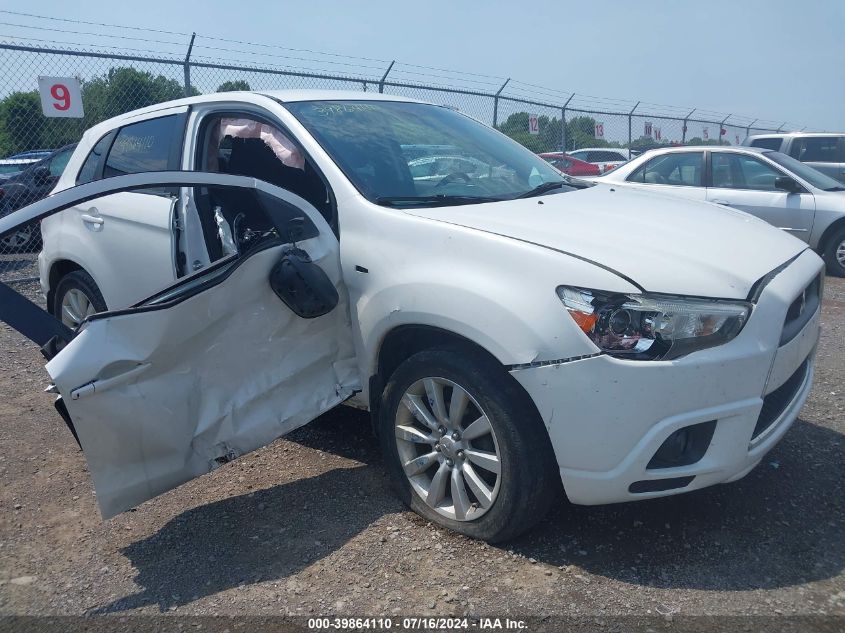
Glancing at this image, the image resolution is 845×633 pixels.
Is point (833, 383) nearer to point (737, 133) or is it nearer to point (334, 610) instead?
point (334, 610)

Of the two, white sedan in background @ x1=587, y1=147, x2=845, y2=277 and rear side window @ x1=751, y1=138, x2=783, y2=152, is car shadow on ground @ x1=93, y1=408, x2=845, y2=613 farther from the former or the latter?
rear side window @ x1=751, y1=138, x2=783, y2=152

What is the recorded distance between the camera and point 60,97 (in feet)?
27.0

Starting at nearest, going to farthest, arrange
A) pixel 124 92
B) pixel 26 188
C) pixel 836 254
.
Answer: pixel 836 254, pixel 124 92, pixel 26 188

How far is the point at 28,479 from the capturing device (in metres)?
3.93

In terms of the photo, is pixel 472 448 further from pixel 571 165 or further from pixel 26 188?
pixel 571 165

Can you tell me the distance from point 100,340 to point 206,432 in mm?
615

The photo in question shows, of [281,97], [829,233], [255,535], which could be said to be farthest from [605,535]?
[829,233]

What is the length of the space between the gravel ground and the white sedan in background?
5.61 meters

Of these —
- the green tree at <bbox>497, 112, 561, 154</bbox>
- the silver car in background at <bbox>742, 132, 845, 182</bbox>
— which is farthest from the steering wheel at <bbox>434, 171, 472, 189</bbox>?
the silver car in background at <bbox>742, 132, 845, 182</bbox>

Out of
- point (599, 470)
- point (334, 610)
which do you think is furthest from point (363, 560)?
point (599, 470)

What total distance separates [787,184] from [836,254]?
3.64 feet

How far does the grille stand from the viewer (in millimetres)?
2934

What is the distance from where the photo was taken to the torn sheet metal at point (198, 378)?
9.71ft

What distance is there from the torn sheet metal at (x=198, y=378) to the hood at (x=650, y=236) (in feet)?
2.55
